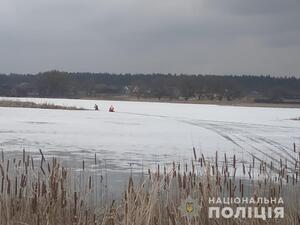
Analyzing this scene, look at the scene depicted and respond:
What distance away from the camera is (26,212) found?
14.0 ft

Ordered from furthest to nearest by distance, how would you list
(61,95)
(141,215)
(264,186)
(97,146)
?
(61,95), (97,146), (264,186), (141,215)

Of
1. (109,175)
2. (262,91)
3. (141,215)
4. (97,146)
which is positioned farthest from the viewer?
(262,91)

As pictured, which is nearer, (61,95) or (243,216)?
(243,216)

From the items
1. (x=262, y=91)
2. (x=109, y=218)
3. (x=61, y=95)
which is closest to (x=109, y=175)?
(x=109, y=218)

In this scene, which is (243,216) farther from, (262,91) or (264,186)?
(262,91)

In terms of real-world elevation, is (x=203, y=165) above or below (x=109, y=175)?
above

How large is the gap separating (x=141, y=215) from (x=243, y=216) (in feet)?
2.91

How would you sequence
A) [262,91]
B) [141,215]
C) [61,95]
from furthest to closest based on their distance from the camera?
[262,91]
[61,95]
[141,215]

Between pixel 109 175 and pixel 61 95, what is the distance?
8374 centimetres

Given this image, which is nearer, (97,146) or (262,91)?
(97,146)

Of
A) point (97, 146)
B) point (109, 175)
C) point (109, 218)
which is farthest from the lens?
point (97, 146)

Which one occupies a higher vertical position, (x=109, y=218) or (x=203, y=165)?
(x=203, y=165)

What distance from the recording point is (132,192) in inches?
161

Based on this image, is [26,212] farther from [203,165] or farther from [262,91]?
[262,91]
